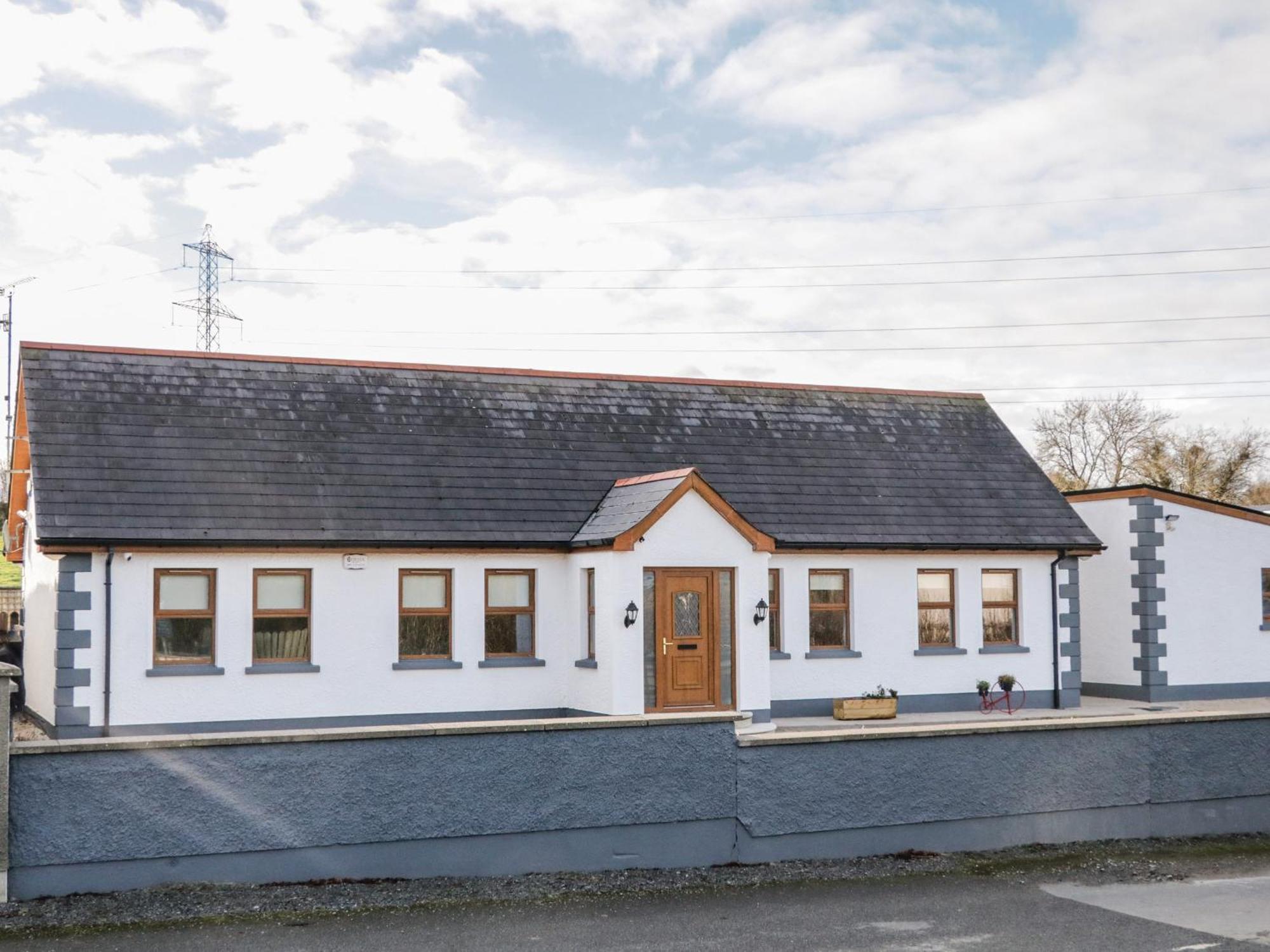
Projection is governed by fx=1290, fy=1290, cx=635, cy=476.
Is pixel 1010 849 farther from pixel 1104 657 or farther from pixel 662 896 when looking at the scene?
pixel 1104 657

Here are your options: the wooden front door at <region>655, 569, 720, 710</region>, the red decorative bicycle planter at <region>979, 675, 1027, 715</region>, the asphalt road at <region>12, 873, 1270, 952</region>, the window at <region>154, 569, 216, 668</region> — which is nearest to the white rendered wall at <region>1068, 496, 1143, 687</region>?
the red decorative bicycle planter at <region>979, 675, 1027, 715</region>

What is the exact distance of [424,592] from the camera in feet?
62.6

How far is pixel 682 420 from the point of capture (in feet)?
76.4

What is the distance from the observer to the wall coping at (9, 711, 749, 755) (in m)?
9.32

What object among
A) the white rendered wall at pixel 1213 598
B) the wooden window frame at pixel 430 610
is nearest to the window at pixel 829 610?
the wooden window frame at pixel 430 610

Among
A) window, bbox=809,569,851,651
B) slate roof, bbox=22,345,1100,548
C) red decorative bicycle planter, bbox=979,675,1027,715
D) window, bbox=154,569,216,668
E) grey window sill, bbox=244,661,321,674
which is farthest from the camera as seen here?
red decorative bicycle planter, bbox=979,675,1027,715

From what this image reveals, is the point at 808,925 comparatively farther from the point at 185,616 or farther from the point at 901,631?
the point at 901,631

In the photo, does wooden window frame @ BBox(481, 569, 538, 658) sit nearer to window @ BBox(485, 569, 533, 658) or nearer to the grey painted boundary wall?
window @ BBox(485, 569, 533, 658)

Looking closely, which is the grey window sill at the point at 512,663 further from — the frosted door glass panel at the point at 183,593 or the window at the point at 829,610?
the window at the point at 829,610

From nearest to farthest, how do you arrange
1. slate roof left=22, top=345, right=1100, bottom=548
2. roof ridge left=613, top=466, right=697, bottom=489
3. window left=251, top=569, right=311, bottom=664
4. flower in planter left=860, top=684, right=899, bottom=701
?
window left=251, top=569, right=311, bottom=664, slate roof left=22, top=345, right=1100, bottom=548, roof ridge left=613, top=466, right=697, bottom=489, flower in planter left=860, top=684, right=899, bottom=701

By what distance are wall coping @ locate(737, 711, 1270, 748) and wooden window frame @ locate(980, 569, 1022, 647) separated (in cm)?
966

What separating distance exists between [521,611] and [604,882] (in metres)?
9.36

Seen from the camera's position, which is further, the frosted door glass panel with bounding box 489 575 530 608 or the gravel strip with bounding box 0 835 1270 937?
the frosted door glass panel with bounding box 489 575 530 608

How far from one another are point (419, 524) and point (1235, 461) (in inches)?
1924
